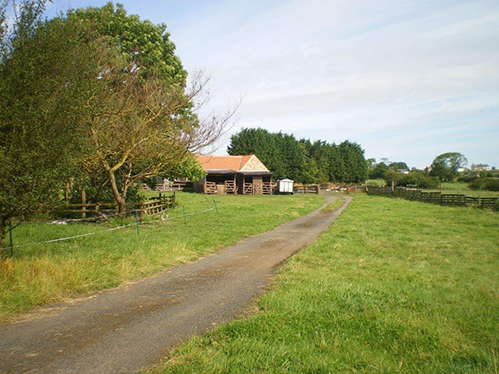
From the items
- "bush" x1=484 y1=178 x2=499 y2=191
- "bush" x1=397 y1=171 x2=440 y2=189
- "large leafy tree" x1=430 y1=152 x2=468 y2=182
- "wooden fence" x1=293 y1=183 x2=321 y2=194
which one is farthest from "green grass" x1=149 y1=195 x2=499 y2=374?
"large leafy tree" x1=430 y1=152 x2=468 y2=182

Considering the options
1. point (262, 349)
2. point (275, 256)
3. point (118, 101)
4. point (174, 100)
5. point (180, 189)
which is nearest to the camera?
point (262, 349)

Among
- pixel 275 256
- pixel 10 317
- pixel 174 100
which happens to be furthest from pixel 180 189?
pixel 10 317

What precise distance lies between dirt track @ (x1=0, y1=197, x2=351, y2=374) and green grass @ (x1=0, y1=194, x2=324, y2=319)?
44 cm

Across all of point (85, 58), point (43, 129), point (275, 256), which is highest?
point (85, 58)

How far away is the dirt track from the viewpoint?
4414 millimetres

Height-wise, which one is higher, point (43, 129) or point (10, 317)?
point (43, 129)

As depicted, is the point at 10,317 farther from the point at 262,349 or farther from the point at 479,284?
the point at 479,284

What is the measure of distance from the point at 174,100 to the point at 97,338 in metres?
12.6

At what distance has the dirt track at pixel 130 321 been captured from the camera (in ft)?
14.5

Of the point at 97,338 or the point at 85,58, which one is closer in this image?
the point at 97,338

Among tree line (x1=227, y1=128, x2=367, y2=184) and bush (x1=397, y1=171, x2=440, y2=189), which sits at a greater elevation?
tree line (x1=227, y1=128, x2=367, y2=184)

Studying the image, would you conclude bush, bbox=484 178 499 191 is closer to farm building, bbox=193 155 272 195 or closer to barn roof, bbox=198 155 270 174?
farm building, bbox=193 155 272 195

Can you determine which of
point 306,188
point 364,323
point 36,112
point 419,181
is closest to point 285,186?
point 306,188

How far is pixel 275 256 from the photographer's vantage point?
10.6 metres
